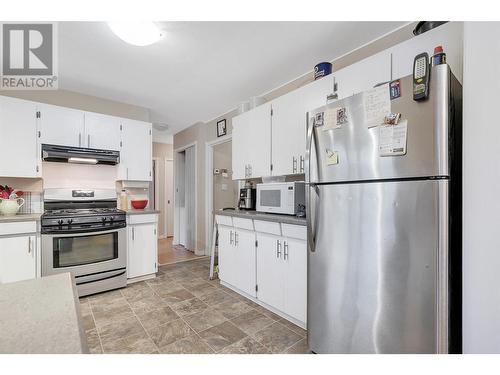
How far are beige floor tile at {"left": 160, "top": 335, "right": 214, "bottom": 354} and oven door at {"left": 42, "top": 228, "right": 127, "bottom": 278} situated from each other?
1.47 metres

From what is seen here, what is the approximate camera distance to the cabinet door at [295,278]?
1.89 metres

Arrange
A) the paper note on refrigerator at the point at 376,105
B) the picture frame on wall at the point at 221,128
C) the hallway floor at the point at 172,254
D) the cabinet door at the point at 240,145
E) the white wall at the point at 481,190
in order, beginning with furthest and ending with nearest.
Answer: the hallway floor at the point at 172,254 < the picture frame on wall at the point at 221,128 < the cabinet door at the point at 240,145 < the paper note on refrigerator at the point at 376,105 < the white wall at the point at 481,190

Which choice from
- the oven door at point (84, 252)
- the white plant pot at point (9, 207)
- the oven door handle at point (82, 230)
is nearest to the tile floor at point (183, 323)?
the oven door at point (84, 252)

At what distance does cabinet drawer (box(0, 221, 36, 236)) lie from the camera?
87.4 inches

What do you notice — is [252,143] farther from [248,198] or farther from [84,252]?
[84,252]

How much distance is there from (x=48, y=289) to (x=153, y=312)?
1.76m

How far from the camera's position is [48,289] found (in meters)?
0.75

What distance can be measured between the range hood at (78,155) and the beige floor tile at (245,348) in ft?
8.80

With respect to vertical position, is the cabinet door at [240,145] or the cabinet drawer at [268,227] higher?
the cabinet door at [240,145]

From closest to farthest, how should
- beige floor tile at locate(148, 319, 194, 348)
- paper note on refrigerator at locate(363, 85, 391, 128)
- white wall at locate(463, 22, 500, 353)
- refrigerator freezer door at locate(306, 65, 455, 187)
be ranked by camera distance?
1. white wall at locate(463, 22, 500, 353)
2. refrigerator freezer door at locate(306, 65, 455, 187)
3. paper note on refrigerator at locate(363, 85, 391, 128)
4. beige floor tile at locate(148, 319, 194, 348)

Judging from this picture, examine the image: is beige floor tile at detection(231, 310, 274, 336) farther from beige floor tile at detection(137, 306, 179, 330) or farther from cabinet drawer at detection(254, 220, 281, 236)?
cabinet drawer at detection(254, 220, 281, 236)

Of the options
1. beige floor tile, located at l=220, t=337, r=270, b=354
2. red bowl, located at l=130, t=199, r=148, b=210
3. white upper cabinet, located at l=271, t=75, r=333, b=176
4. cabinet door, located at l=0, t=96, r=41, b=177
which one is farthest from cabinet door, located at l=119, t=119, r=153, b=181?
beige floor tile, located at l=220, t=337, r=270, b=354

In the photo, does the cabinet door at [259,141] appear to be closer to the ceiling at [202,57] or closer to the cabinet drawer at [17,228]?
the ceiling at [202,57]
